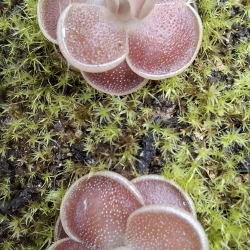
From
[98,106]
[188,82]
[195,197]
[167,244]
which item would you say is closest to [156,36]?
[188,82]

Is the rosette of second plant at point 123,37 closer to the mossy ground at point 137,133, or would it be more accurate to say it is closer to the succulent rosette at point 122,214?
the mossy ground at point 137,133

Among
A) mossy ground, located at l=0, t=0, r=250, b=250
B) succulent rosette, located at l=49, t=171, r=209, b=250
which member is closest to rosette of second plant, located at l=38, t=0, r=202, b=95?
mossy ground, located at l=0, t=0, r=250, b=250

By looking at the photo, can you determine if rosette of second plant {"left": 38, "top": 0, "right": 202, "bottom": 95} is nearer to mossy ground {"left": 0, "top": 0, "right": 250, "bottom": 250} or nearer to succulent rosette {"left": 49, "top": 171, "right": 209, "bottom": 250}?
mossy ground {"left": 0, "top": 0, "right": 250, "bottom": 250}

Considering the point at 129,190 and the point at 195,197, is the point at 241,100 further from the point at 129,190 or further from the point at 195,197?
the point at 129,190

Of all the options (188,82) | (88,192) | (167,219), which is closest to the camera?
(167,219)

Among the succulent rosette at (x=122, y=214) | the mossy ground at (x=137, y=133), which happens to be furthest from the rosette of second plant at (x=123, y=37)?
the succulent rosette at (x=122, y=214)
